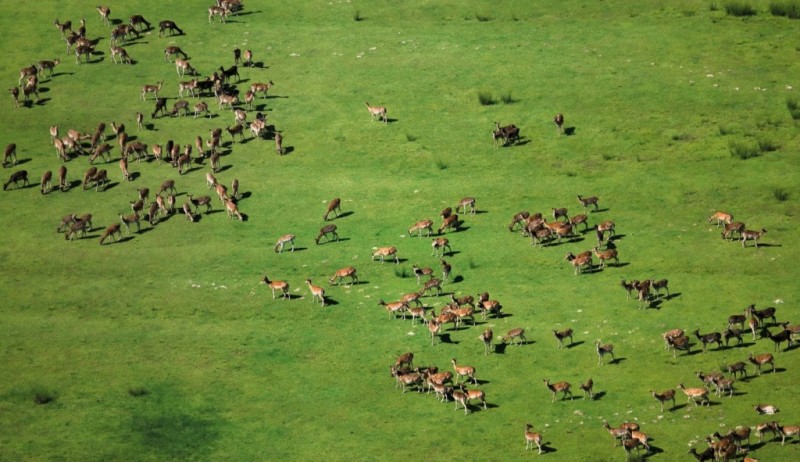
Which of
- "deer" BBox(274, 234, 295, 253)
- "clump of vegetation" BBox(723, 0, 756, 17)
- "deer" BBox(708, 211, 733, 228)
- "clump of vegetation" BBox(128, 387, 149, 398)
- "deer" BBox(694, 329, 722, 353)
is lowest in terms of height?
"clump of vegetation" BBox(128, 387, 149, 398)

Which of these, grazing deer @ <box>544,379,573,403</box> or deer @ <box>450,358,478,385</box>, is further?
deer @ <box>450,358,478,385</box>

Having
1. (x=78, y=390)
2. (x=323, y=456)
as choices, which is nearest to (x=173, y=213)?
(x=78, y=390)

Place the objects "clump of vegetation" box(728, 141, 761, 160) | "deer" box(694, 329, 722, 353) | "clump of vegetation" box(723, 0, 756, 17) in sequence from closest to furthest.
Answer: "deer" box(694, 329, 722, 353), "clump of vegetation" box(728, 141, 761, 160), "clump of vegetation" box(723, 0, 756, 17)

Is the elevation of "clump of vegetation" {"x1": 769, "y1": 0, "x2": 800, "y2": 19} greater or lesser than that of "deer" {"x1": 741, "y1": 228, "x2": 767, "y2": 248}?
greater

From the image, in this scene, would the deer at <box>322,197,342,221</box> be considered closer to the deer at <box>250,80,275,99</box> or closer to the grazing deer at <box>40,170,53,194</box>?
the deer at <box>250,80,275,99</box>

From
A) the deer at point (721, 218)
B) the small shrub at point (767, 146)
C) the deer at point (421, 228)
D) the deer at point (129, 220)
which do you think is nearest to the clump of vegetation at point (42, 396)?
the deer at point (129, 220)

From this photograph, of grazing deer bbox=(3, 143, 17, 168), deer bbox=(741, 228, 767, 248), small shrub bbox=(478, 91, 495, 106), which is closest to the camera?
deer bbox=(741, 228, 767, 248)

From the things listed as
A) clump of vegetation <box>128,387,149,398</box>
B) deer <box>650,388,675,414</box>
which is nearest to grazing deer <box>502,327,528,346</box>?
deer <box>650,388,675,414</box>
